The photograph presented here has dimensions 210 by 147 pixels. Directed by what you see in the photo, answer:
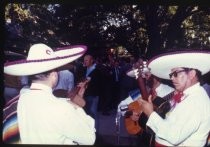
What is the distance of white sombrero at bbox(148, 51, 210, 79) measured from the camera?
14.9 ft

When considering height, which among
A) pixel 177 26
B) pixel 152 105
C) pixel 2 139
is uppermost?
pixel 177 26

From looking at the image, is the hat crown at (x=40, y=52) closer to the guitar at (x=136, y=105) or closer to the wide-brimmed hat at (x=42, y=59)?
the wide-brimmed hat at (x=42, y=59)

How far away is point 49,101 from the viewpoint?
14.6ft

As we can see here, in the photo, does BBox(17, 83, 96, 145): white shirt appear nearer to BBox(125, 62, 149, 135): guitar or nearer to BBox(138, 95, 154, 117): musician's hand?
BBox(125, 62, 149, 135): guitar

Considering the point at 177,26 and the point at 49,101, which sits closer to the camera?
the point at 49,101

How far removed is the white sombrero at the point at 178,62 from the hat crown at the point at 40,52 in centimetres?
110

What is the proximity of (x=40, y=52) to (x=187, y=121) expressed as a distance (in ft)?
5.72

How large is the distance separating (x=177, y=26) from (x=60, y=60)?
53.9 inches

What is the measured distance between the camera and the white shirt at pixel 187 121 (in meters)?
4.41

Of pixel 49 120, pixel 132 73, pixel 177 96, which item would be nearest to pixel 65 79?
pixel 49 120

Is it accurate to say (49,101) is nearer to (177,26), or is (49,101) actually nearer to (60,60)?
(60,60)

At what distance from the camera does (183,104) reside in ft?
14.6

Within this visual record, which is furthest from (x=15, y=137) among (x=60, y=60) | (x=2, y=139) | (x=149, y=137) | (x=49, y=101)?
(x=149, y=137)

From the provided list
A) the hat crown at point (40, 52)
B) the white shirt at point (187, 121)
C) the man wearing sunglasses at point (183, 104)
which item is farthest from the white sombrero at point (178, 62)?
the hat crown at point (40, 52)
